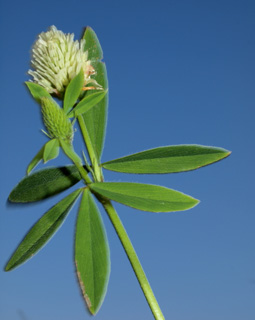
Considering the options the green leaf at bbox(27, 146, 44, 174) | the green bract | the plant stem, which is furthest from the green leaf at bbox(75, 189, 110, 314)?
the green leaf at bbox(27, 146, 44, 174)

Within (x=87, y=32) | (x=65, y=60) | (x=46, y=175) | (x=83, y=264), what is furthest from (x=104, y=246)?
(x=87, y=32)

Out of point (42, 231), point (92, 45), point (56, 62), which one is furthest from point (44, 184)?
point (92, 45)

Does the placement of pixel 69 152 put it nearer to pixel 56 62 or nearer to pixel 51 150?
pixel 51 150

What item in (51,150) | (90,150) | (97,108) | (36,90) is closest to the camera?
(51,150)

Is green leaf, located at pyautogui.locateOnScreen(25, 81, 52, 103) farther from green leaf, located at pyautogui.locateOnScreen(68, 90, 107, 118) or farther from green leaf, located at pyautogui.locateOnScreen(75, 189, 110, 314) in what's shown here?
green leaf, located at pyautogui.locateOnScreen(75, 189, 110, 314)

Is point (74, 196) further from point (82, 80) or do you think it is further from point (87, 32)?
point (87, 32)

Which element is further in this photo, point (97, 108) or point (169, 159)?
point (97, 108)

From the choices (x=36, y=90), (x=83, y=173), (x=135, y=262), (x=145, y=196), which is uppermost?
(x=36, y=90)
